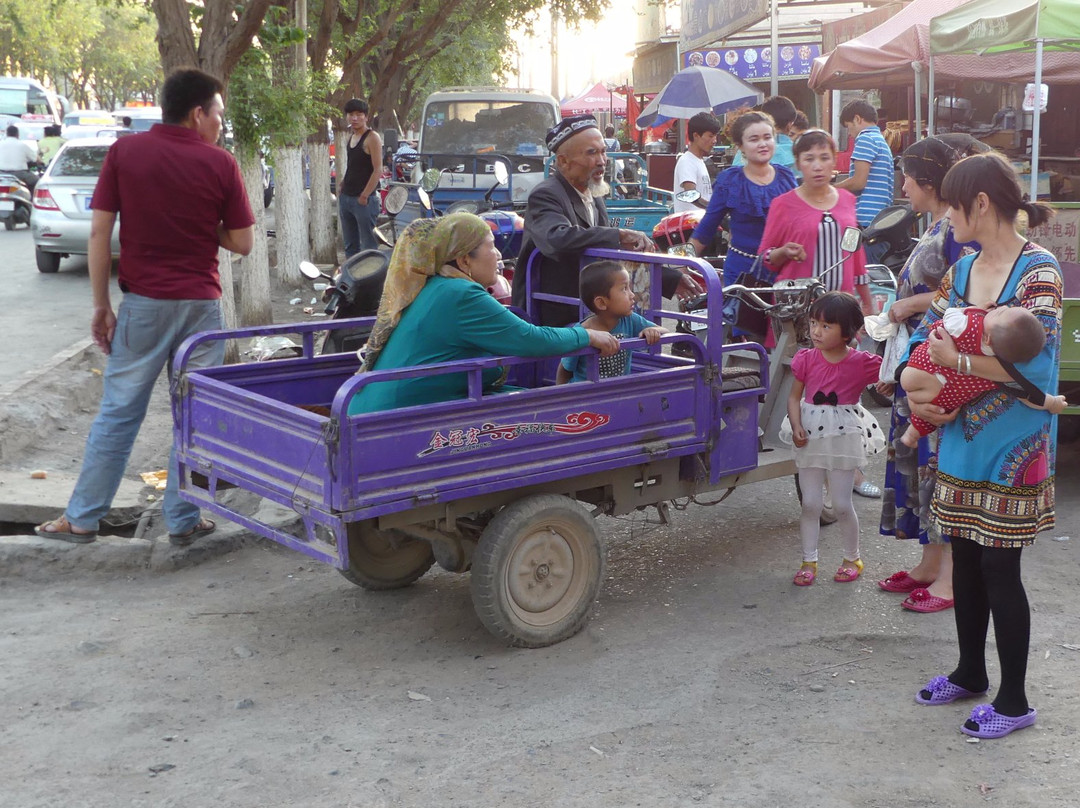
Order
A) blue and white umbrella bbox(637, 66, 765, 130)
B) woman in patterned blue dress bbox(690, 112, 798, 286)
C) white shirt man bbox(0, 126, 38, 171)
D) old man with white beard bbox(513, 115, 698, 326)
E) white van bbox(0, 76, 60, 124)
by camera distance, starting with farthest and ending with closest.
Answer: white van bbox(0, 76, 60, 124) < white shirt man bbox(0, 126, 38, 171) < blue and white umbrella bbox(637, 66, 765, 130) < woman in patterned blue dress bbox(690, 112, 798, 286) < old man with white beard bbox(513, 115, 698, 326)

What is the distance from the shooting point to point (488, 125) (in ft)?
50.7

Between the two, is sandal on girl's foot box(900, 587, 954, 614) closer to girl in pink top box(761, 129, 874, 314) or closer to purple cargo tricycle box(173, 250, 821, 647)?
purple cargo tricycle box(173, 250, 821, 647)

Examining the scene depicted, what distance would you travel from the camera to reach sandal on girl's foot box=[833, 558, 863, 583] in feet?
16.3

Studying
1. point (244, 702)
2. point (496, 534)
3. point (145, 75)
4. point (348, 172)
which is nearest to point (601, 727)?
point (496, 534)

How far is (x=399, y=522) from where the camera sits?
3934mm

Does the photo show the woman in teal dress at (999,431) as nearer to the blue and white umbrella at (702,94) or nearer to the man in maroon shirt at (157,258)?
the man in maroon shirt at (157,258)

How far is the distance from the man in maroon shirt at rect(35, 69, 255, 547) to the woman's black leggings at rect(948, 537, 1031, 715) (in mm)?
3068

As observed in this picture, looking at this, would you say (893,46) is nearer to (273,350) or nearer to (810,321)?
(273,350)

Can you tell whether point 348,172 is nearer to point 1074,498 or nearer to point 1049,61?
point 1049,61

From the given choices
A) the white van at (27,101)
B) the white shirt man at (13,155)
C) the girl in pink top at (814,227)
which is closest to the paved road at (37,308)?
the white shirt man at (13,155)

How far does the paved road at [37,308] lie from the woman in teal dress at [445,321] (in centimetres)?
527

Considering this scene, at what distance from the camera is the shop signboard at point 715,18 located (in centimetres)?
1683

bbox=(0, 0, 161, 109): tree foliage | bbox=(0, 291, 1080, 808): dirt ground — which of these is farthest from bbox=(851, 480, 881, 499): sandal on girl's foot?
bbox=(0, 0, 161, 109): tree foliage

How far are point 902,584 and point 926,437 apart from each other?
2.48ft
